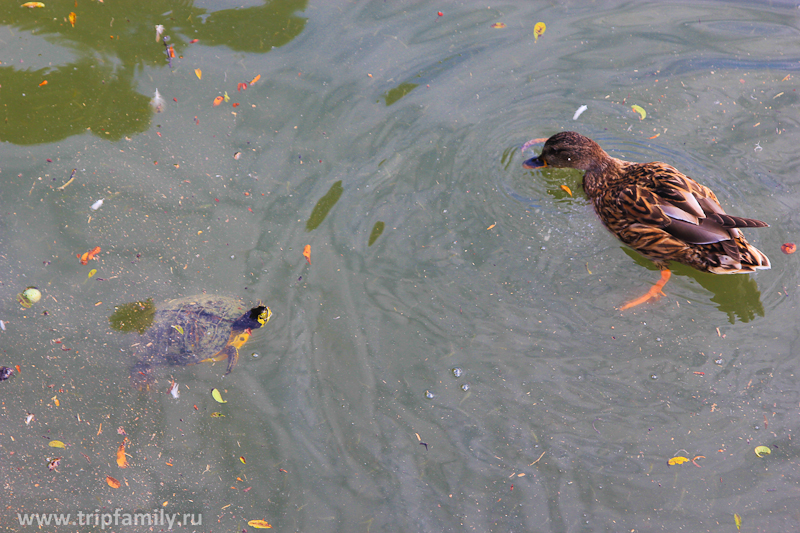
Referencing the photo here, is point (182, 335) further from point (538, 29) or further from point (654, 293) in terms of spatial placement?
point (538, 29)

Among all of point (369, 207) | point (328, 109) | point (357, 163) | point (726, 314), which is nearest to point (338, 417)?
point (369, 207)

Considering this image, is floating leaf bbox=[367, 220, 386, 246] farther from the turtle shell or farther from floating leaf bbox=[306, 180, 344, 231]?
the turtle shell

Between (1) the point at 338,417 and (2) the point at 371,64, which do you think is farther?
(2) the point at 371,64

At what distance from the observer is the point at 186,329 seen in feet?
12.0

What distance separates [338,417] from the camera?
354 centimetres

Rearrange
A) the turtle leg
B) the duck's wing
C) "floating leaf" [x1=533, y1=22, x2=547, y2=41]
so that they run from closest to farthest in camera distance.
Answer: the duck's wing < the turtle leg < "floating leaf" [x1=533, y1=22, x2=547, y2=41]

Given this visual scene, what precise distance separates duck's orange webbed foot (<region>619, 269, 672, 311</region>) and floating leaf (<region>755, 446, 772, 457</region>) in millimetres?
Answer: 1280

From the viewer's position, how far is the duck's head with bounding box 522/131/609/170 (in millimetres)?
4195

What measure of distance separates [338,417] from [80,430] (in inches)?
74.1

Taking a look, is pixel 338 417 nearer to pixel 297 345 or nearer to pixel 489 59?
pixel 297 345

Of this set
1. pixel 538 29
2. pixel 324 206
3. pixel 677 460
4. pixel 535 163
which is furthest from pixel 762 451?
pixel 538 29

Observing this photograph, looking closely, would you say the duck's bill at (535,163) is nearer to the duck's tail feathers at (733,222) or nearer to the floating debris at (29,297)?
the duck's tail feathers at (733,222)

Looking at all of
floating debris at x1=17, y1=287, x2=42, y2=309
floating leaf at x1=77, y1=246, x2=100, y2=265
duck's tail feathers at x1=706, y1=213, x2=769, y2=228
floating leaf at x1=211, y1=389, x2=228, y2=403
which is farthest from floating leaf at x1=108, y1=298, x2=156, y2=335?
duck's tail feathers at x1=706, y1=213, x2=769, y2=228

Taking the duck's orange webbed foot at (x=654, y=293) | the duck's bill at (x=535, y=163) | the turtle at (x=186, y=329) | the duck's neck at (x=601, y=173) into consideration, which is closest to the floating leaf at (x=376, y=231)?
the turtle at (x=186, y=329)
